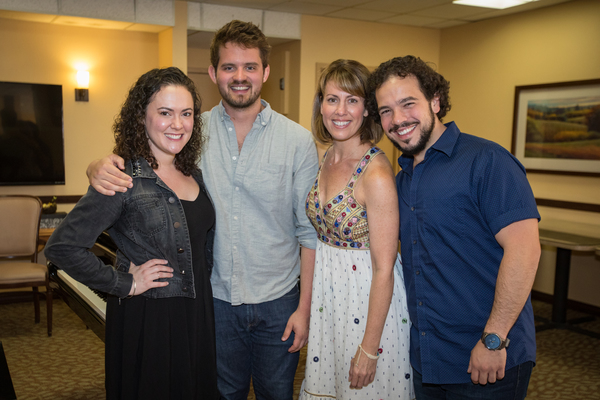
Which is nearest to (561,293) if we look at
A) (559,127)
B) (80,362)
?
(559,127)

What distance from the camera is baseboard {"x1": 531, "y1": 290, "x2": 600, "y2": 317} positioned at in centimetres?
508

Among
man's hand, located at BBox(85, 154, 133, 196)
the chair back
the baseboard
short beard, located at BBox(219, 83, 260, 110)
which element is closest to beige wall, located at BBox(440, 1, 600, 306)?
the baseboard

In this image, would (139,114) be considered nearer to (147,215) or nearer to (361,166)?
(147,215)

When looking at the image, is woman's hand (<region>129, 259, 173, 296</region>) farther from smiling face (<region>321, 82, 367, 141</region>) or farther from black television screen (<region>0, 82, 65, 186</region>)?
black television screen (<region>0, 82, 65, 186</region>)

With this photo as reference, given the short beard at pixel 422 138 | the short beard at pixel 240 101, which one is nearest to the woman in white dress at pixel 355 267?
the short beard at pixel 422 138

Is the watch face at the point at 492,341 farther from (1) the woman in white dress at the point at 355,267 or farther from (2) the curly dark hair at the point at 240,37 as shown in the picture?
(2) the curly dark hair at the point at 240,37

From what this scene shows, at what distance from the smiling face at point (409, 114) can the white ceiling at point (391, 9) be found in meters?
3.95

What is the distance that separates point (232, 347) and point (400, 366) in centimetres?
65

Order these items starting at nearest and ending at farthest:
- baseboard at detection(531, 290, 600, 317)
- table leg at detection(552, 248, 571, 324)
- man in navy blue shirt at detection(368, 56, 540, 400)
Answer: man in navy blue shirt at detection(368, 56, 540, 400), table leg at detection(552, 248, 571, 324), baseboard at detection(531, 290, 600, 317)

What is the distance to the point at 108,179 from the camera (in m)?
1.54

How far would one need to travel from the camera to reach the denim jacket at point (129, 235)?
1523 mm

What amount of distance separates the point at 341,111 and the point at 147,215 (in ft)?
2.50

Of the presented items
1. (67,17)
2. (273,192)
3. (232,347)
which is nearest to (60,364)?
(232,347)

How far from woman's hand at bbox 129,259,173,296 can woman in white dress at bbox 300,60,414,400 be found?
1.91 ft
